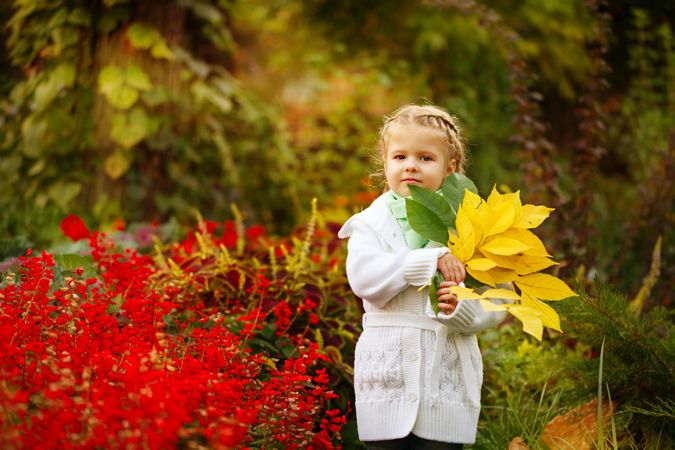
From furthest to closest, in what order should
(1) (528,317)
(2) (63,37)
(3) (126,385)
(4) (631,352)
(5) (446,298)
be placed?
1. (2) (63,37)
2. (4) (631,352)
3. (5) (446,298)
4. (1) (528,317)
5. (3) (126,385)

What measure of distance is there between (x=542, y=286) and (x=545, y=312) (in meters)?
0.09

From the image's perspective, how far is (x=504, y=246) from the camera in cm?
205

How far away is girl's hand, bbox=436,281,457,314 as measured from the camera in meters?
2.07

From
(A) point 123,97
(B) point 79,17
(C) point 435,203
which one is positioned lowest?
(C) point 435,203

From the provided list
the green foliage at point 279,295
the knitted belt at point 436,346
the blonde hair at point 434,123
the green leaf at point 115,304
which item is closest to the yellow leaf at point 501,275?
the knitted belt at point 436,346

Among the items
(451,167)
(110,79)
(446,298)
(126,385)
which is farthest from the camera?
(110,79)

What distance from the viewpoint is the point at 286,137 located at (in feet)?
19.5

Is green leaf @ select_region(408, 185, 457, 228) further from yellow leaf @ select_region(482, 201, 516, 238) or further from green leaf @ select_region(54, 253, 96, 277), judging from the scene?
green leaf @ select_region(54, 253, 96, 277)

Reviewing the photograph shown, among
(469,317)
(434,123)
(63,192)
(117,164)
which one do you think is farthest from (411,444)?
(63,192)

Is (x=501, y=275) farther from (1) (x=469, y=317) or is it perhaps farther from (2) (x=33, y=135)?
(2) (x=33, y=135)

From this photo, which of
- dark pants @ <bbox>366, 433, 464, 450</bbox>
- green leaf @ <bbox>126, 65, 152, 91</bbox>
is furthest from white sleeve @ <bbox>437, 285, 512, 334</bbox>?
green leaf @ <bbox>126, 65, 152, 91</bbox>

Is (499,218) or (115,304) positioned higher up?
(499,218)

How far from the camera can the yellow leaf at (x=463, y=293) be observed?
195cm

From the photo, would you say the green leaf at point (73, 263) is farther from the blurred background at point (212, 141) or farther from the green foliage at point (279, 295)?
the blurred background at point (212, 141)
